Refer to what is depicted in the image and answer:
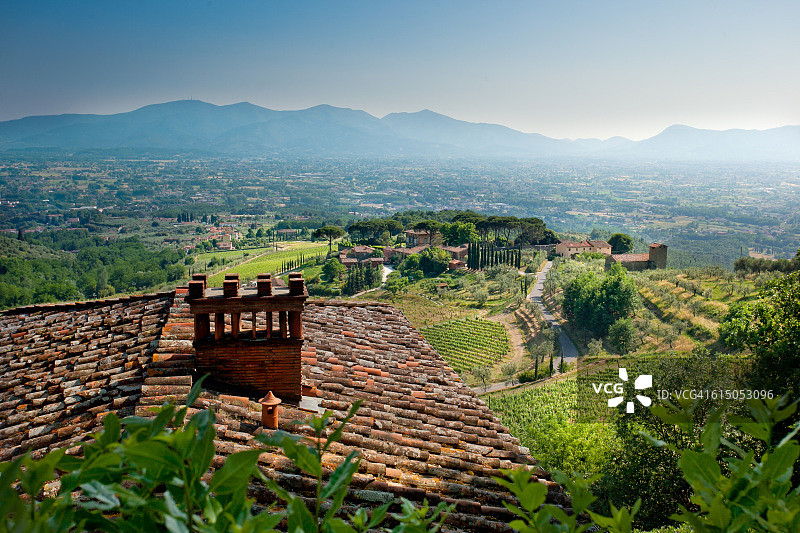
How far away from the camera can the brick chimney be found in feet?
14.8

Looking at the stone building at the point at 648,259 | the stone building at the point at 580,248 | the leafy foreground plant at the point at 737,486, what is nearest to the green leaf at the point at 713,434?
the leafy foreground plant at the point at 737,486

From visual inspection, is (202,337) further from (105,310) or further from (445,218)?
(445,218)

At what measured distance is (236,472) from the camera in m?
0.99

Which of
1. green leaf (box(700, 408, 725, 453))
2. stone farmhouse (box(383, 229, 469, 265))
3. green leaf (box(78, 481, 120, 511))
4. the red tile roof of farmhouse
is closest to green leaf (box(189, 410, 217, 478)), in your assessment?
green leaf (box(78, 481, 120, 511))

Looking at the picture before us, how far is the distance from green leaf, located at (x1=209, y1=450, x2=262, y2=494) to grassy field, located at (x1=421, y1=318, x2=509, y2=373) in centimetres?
3374

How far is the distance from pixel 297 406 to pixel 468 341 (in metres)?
36.1

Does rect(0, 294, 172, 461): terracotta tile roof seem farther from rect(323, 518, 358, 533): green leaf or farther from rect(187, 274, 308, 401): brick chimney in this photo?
rect(323, 518, 358, 533): green leaf

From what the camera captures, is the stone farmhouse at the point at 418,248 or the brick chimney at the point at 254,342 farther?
the stone farmhouse at the point at 418,248

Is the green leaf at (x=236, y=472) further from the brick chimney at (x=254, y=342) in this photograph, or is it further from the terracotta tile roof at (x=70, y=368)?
the brick chimney at (x=254, y=342)

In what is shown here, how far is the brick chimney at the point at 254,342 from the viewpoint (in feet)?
14.8

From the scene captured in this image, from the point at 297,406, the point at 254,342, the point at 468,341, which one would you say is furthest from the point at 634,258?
the point at 254,342

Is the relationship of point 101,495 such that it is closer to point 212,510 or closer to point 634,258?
point 212,510

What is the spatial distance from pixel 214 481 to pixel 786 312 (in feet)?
51.9

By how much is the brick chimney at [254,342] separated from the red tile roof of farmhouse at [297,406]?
0.79 ft
